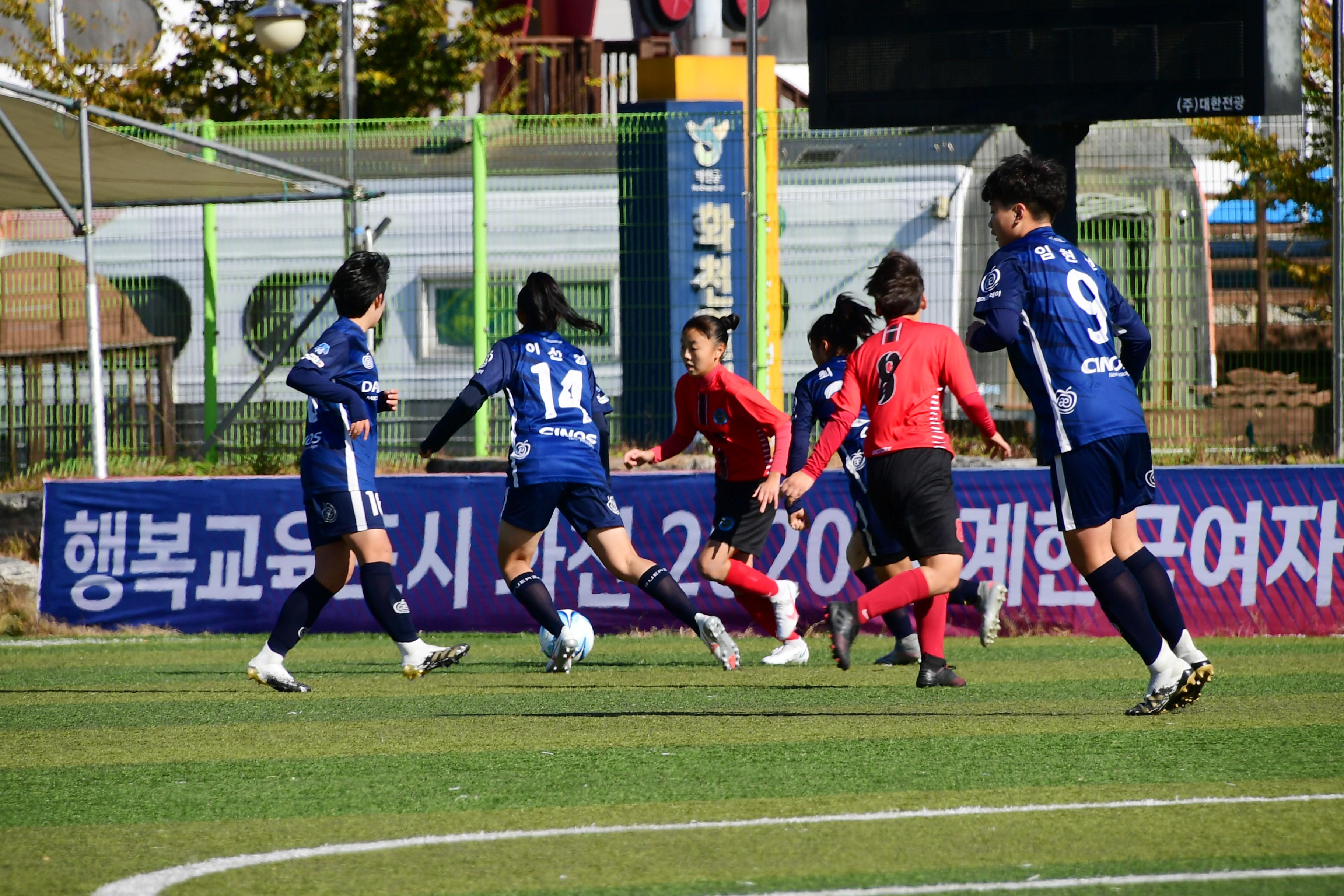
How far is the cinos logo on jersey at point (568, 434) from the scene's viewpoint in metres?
8.36

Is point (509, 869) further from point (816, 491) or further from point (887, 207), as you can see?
point (887, 207)

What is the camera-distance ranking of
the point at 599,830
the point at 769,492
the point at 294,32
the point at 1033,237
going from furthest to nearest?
the point at 294,32, the point at 769,492, the point at 1033,237, the point at 599,830

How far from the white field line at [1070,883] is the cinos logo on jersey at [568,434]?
15.1 ft

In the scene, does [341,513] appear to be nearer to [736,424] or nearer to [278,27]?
[736,424]

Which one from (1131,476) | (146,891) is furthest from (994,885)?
(1131,476)

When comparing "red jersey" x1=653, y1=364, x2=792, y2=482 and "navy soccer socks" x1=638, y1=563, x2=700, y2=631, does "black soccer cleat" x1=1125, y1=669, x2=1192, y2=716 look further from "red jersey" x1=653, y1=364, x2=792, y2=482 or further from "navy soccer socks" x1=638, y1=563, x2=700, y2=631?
"red jersey" x1=653, y1=364, x2=792, y2=482

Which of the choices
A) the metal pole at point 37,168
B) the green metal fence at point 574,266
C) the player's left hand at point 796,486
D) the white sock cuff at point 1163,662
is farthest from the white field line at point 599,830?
the metal pole at point 37,168

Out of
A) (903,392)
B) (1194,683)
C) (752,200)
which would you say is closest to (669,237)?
(752,200)

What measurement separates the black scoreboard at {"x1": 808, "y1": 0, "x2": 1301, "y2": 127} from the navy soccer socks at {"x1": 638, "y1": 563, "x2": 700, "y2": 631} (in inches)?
164

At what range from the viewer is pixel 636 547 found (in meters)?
10.9

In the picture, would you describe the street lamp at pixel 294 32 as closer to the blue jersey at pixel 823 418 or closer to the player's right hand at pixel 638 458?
the player's right hand at pixel 638 458

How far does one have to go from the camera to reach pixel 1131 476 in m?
6.42

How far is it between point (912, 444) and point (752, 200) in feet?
20.5

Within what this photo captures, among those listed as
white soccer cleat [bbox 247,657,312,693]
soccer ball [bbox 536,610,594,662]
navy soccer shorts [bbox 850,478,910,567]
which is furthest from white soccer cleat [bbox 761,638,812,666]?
white soccer cleat [bbox 247,657,312,693]
